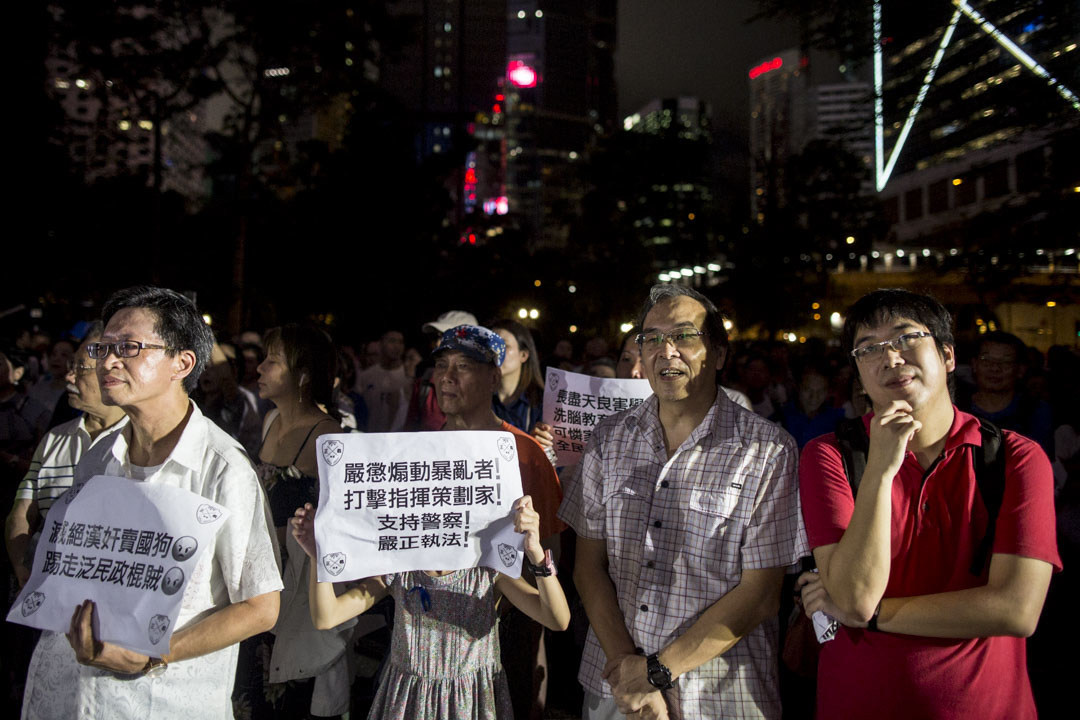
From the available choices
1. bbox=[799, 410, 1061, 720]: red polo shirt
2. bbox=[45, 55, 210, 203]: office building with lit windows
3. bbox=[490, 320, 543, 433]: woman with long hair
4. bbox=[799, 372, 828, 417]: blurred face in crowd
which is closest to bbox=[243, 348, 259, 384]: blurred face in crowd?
bbox=[490, 320, 543, 433]: woman with long hair

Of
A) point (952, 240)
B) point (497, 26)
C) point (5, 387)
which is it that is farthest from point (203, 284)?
point (497, 26)

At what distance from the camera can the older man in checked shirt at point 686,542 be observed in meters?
2.56

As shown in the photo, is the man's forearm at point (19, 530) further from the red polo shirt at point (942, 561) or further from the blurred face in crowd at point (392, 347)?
the blurred face in crowd at point (392, 347)

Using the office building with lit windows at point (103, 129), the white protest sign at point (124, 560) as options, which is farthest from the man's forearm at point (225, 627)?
the office building with lit windows at point (103, 129)

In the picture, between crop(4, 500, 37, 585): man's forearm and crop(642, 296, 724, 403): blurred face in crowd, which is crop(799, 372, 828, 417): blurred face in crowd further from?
crop(4, 500, 37, 585): man's forearm

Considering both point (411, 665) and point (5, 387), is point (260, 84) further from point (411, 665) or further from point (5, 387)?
point (411, 665)

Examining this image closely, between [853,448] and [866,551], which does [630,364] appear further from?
[866,551]

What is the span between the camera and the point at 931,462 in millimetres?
2379

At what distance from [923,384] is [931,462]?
0.25 metres

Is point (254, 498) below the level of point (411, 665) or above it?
above

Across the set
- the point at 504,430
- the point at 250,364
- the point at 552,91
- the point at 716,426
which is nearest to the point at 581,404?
the point at 504,430

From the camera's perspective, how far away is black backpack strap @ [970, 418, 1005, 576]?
2258 mm

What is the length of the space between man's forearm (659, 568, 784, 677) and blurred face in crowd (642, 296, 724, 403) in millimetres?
691

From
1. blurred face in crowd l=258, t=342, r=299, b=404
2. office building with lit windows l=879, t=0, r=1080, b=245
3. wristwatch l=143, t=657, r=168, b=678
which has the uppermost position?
office building with lit windows l=879, t=0, r=1080, b=245
